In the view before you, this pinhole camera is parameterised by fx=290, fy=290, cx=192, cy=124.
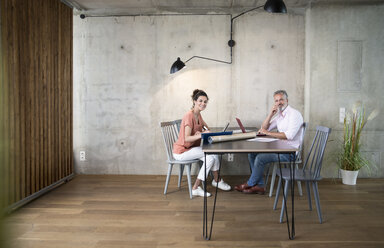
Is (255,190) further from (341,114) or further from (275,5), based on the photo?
(275,5)

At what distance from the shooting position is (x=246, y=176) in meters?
4.52

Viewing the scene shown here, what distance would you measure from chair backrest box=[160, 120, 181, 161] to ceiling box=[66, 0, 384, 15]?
1.80m

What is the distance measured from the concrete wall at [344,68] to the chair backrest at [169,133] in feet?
6.63

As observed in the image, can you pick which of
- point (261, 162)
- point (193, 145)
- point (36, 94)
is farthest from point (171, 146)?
point (36, 94)

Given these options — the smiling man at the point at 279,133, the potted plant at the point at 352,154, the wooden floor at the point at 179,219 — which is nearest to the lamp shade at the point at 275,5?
the smiling man at the point at 279,133

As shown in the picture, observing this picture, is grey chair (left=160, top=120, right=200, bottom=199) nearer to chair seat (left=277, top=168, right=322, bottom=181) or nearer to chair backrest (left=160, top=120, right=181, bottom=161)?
chair backrest (left=160, top=120, right=181, bottom=161)

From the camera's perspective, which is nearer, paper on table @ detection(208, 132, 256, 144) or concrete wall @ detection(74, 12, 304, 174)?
paper on table @ detection(208, 132, 256, 144)

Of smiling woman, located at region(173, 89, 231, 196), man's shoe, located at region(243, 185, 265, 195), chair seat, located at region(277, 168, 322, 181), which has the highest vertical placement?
smiling woman, located at region(173, 89, 231, 196)

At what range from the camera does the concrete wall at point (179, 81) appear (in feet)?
14.3

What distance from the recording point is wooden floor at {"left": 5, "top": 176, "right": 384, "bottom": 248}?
7.79ft

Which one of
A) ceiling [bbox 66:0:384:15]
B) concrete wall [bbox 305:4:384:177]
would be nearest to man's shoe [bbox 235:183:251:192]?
concrete wall [bbox 305:4:384:177]

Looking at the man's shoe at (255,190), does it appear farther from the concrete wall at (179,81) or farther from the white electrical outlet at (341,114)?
the white electrical outlet at (341,114)

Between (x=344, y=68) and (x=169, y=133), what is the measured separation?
9.00 ft

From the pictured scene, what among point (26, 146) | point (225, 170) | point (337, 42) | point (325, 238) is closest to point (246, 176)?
point (225, 170)
